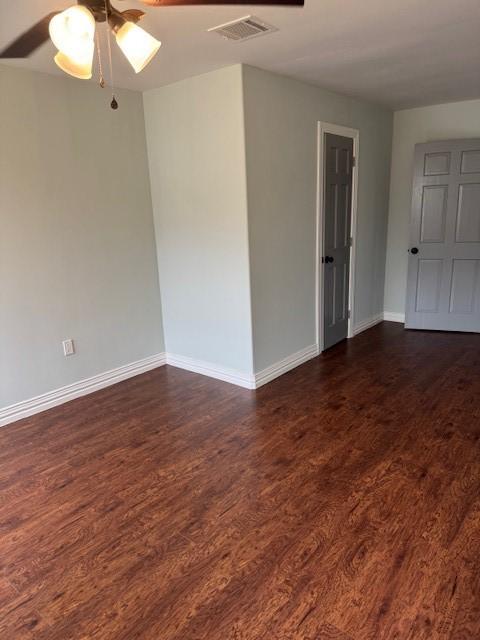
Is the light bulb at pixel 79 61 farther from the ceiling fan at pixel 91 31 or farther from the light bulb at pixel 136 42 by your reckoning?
the light bulb at pixel 136 42

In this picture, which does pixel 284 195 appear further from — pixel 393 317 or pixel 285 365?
pixel 393 317

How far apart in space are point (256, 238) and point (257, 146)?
683 millimetres

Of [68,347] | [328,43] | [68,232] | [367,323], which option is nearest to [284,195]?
[328,43]

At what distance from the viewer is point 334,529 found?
2031mm

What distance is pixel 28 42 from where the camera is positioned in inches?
90.7

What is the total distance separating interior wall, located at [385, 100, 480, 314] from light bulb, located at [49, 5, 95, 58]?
171 inches

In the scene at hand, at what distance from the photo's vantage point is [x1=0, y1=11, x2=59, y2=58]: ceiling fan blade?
2.05 metres

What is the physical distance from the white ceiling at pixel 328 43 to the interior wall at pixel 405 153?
2.76 ft

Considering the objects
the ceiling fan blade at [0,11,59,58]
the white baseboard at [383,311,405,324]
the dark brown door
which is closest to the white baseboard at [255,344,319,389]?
the dark brown door

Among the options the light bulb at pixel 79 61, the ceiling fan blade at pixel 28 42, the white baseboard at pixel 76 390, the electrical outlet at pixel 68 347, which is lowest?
the white baseboard at pixel 76 390

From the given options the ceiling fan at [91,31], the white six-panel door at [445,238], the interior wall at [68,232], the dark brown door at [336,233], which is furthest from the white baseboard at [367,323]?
the ceiling fan at [91,31]

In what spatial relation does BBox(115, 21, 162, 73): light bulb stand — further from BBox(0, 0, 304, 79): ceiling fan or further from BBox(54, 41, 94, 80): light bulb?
BBox(54, 41, 94, 80): light bulb

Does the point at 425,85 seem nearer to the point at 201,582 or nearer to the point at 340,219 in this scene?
the point at 340,219

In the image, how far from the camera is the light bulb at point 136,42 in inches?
62.9
